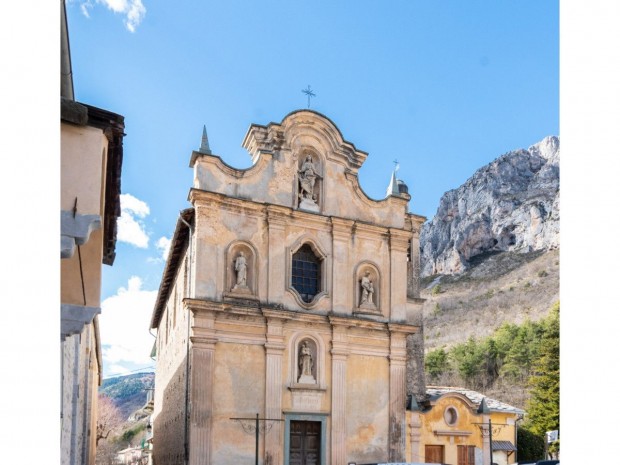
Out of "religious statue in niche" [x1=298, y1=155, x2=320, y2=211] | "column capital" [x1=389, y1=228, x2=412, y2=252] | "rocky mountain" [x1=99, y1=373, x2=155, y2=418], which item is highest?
"religious statue in niche" [x1=298, y1=155, x2=320, y2=211]

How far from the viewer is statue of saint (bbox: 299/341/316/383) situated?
50.4ft

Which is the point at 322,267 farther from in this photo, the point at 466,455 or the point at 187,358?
the point at 466,455

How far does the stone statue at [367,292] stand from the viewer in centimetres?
1652

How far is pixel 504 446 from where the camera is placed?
696 inches

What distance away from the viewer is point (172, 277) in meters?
19.2

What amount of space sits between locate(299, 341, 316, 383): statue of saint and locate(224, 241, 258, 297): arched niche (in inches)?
67.1

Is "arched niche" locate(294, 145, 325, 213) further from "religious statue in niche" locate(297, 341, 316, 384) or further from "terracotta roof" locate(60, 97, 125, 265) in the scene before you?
"terracotta roof" locate(60, 97, 125, 265)

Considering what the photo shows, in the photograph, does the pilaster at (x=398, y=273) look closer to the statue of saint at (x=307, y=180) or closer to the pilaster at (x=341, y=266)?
the pilaster at (x=341, y=266)

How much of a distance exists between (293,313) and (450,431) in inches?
193

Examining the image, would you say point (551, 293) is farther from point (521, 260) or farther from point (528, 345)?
point (528, 345)

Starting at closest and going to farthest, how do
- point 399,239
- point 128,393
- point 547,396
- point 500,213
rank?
point 399,239, point 547,396, point 500,213, point 128,393

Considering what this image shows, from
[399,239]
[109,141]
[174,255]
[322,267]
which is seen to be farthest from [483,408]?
[109,141]

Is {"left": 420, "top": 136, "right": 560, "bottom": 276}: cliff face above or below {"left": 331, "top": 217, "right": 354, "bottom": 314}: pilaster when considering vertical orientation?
above

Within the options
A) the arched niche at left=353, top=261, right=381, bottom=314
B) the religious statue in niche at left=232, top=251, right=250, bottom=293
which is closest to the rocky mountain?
the arched niche at left=353, top=261, right=381, bottom=314
